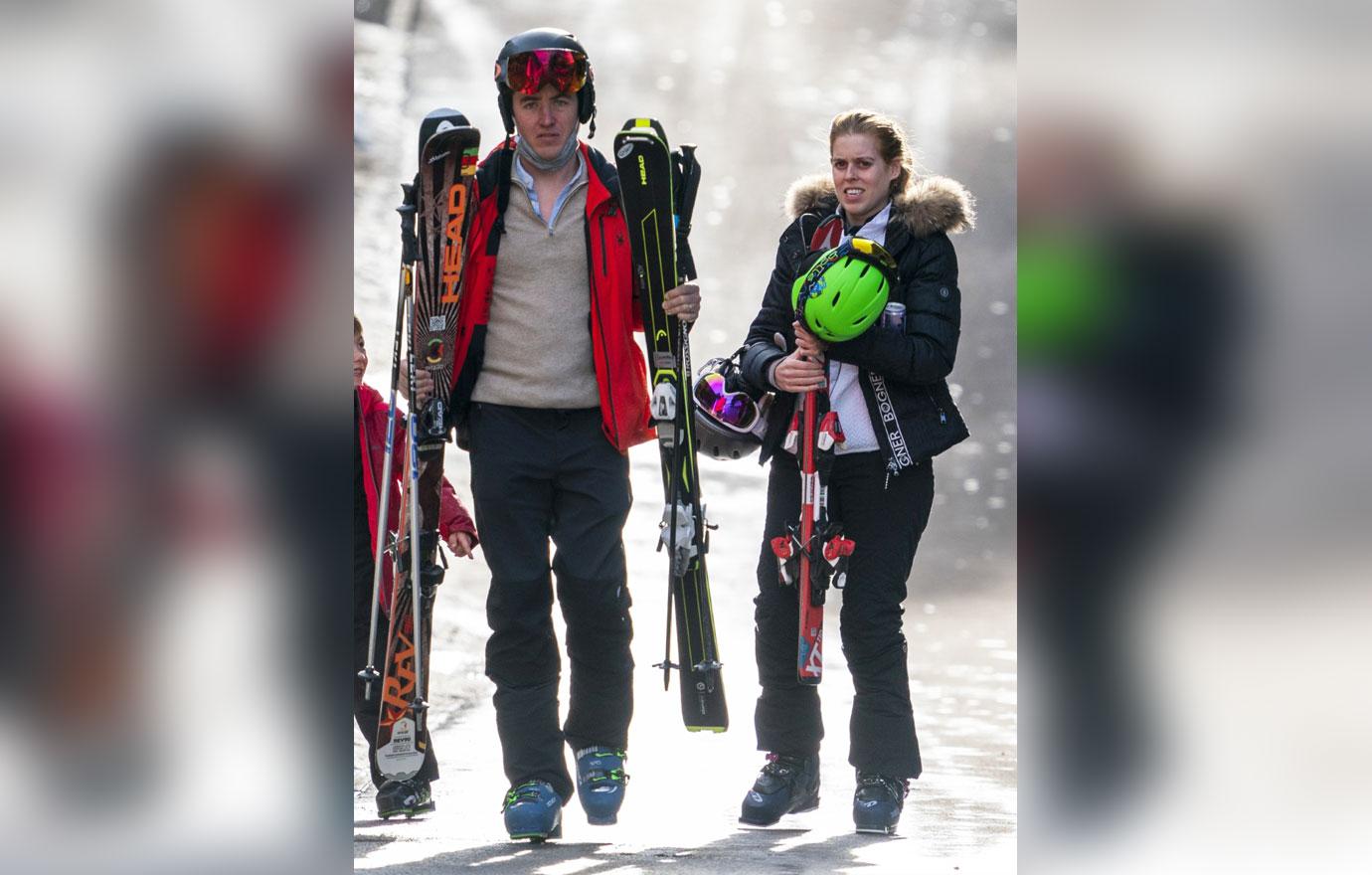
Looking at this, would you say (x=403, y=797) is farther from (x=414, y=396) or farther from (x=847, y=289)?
(x=847, y=289)

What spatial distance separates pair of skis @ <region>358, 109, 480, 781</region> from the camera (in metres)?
4.92

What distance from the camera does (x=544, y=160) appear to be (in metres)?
5.02

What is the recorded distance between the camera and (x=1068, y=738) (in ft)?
10.2

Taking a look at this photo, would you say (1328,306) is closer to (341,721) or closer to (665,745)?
(341,721)

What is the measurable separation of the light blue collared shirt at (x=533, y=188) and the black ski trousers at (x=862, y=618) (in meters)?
1.02

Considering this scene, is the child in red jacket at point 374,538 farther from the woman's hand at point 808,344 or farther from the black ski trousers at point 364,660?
the woman's hand at point 808,344

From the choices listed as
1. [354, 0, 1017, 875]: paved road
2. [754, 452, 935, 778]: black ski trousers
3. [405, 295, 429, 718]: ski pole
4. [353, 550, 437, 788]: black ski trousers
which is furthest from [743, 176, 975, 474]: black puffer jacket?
[353, 550, 437, 788]: black ski trousers

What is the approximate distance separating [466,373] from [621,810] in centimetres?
155

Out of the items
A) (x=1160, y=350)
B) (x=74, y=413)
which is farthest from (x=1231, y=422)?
(x=74, y=413)

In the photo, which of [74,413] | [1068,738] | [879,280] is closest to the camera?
[74,413]

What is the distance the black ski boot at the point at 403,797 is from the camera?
5.19 metres

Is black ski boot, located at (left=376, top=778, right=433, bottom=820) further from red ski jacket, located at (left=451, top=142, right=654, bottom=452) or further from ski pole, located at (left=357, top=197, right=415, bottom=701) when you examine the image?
red ski jacket, located at (left=451, top=142, right=654, bottom=452)

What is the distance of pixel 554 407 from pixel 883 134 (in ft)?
4.22

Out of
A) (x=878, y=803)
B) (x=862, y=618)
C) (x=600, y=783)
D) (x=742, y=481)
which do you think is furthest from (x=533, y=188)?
(x=742, y=481)
